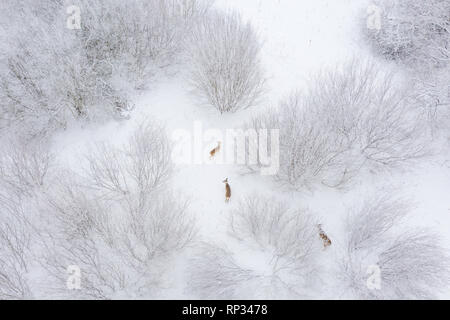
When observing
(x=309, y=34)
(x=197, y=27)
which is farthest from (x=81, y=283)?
(x=309, y=34)

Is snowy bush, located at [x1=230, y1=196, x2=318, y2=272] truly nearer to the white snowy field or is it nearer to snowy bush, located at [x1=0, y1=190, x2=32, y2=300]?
the white snowy field

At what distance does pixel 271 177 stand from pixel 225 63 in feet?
18.1

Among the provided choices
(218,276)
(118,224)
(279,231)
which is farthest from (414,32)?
(118,224)

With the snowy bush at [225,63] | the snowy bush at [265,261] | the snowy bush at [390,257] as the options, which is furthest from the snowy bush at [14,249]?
the snowy bush at [390,257]

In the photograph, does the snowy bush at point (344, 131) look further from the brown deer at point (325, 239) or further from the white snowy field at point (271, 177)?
the brown deer at point (325, 239)

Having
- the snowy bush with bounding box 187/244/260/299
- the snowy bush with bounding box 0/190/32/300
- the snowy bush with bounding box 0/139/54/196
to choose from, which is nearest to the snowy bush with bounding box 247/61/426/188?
the snowy bush with bounding box 187/244/260/299

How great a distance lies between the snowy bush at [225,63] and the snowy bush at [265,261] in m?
5.24

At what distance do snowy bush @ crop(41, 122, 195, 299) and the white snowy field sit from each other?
622 mm

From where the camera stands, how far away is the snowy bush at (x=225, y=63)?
12.7m

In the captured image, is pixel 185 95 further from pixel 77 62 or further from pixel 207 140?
pixel 77 62

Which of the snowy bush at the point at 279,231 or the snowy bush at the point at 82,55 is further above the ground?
the snowy bush at the point at 82,55

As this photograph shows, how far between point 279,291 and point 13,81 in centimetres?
1558

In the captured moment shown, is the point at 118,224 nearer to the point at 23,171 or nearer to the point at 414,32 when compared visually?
the point at 23,171

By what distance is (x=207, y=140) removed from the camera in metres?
14.5
